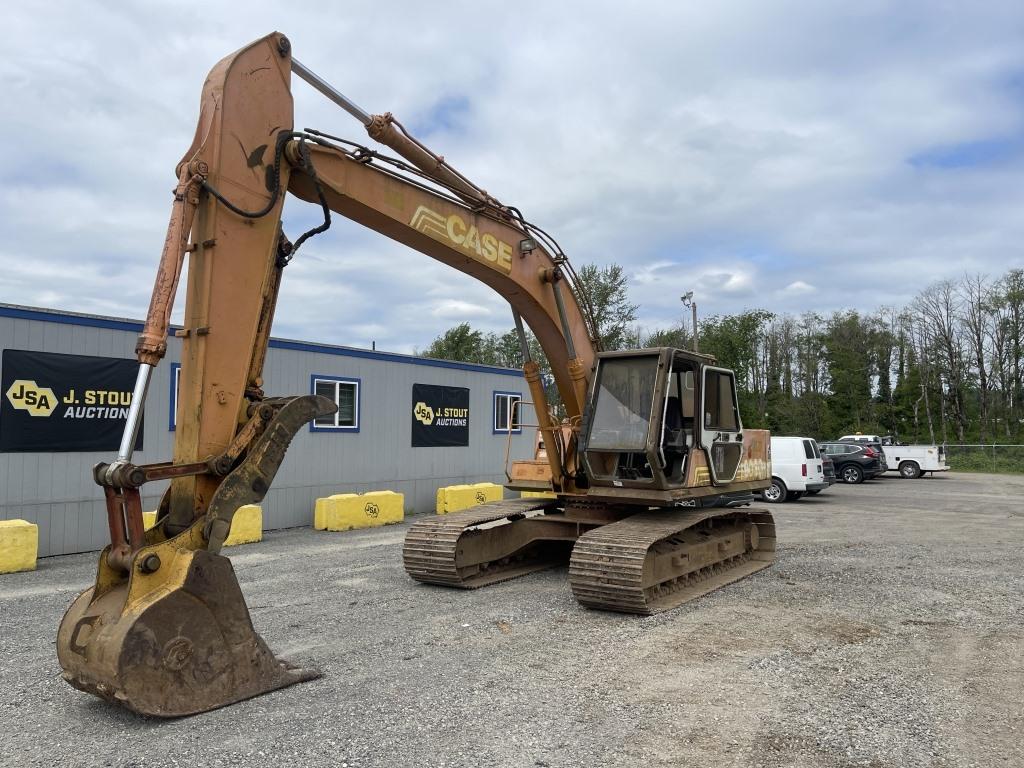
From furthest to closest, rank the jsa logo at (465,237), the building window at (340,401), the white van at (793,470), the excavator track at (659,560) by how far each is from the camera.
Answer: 1. the white van at (793,470)
2. the building window at (340,401)
3. the excavator track at (659,560)
4. the jsa logo at (465,237)

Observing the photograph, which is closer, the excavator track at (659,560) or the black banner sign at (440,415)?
the excavator track at (659,560)

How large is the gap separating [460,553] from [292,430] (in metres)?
3.80

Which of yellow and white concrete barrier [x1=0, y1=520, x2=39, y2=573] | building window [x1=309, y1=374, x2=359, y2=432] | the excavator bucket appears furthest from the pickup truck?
the excavator bucket

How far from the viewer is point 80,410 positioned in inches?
457

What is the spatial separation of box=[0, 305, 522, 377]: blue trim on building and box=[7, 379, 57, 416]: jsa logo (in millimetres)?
960

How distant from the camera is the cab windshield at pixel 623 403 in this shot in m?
8.59

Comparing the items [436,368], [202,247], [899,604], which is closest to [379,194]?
[202,247]

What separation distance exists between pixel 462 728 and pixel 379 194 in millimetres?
4074

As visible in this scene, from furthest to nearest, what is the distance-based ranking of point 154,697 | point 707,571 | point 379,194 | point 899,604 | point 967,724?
point 707,571 → point 899,604 → point 379,194 → point 967,724 → point 154,697

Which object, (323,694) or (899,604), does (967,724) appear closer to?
(899,604)

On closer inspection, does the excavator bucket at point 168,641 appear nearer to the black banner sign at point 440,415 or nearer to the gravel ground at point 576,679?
the gravel ground at point 576,679

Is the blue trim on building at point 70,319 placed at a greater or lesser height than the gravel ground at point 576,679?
greater

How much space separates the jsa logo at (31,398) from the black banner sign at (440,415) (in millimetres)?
7463

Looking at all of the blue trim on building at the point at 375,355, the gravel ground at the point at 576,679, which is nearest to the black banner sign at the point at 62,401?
the gravel ground at the point at 576,679
